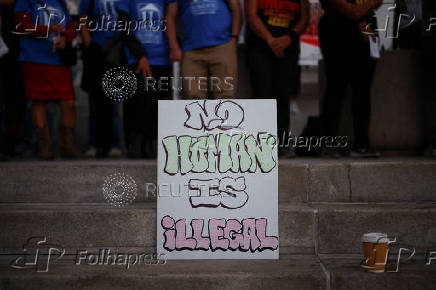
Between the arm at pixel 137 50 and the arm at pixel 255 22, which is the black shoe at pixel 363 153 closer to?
the arm at pixel 255 22

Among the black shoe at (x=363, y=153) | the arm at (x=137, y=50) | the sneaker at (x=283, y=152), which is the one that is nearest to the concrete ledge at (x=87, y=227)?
the sneaker at (x=283, y=152)

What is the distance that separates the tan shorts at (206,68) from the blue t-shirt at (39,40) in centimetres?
111

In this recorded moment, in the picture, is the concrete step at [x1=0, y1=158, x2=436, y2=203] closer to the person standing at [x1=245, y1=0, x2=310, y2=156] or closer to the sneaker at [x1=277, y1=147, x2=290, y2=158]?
the sneaker at [x1=277, y1=147, x2=290, y2=158]

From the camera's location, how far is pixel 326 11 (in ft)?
13.6

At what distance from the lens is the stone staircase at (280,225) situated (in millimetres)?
2646

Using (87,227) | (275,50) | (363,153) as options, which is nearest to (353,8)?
(275,50)

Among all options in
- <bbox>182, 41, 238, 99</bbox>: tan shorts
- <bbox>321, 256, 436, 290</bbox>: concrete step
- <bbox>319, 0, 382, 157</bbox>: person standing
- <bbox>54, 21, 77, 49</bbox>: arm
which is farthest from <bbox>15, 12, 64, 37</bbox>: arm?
<bbox>321, 256, 436, 290</bbox>: concrete step

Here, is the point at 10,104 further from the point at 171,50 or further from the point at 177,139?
the point at 177,139

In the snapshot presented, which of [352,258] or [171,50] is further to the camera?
[171,50]

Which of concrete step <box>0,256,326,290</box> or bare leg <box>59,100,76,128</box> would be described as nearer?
concrete step <box>0,256,326,290</box>

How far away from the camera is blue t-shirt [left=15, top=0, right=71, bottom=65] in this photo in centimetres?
399

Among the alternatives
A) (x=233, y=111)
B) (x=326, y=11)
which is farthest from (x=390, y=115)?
(x=233, y=111)

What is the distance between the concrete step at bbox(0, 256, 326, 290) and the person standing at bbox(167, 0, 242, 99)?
65.8 inches

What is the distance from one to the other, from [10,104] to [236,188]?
2.34 metres
